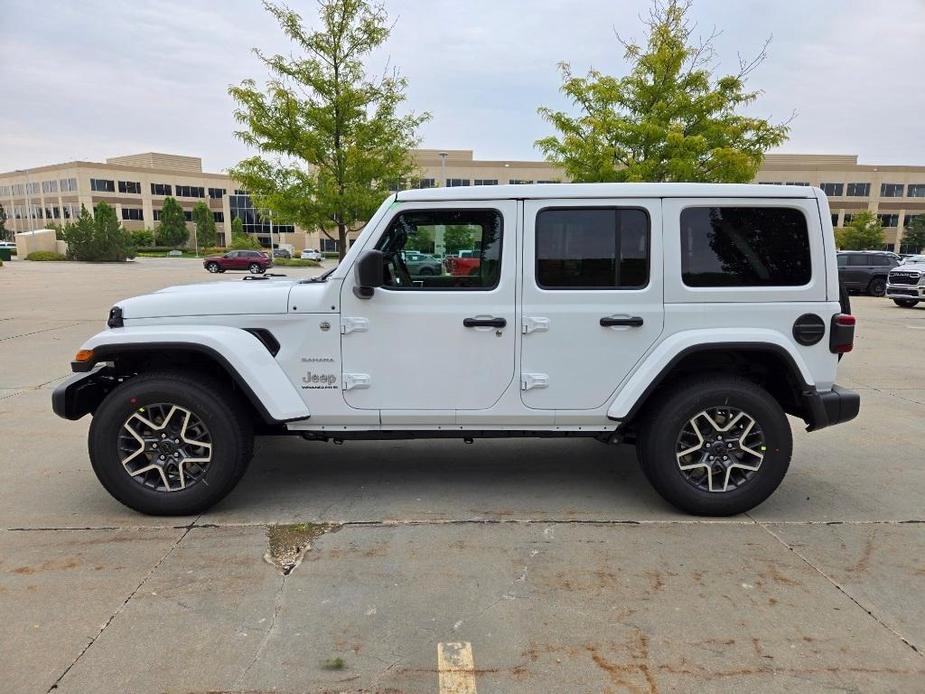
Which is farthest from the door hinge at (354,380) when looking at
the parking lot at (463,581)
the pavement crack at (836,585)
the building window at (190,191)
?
the building window at (190,191)

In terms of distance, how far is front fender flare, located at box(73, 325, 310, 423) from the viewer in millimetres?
3596

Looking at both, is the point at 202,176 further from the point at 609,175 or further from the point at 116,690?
the point at 116,690

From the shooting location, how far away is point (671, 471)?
3773 mm

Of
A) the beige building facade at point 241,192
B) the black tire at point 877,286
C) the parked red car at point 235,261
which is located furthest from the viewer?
the beige building facade at point 241,192

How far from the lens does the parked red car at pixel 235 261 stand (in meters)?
41.7

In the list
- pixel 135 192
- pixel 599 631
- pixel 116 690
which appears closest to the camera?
pixel 116 690

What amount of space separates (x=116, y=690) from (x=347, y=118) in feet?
36.9

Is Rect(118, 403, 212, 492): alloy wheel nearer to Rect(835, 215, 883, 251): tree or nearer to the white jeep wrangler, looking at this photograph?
the white jeep wrangler

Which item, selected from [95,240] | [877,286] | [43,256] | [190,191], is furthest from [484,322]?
[190,191]

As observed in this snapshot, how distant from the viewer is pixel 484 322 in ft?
12.1

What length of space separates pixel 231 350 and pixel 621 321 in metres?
2.31

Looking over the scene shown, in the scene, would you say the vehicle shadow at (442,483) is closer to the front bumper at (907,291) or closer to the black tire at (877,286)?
the front bumper at (907,291)

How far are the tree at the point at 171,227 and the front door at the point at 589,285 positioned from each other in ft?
281

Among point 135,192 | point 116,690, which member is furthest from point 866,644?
point 135,192
